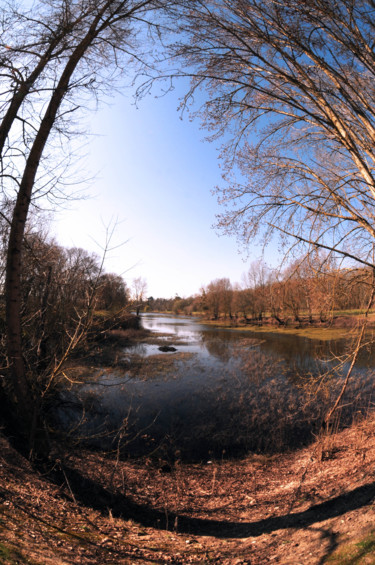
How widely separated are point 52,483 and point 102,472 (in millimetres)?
1700

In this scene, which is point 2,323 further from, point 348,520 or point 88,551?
point 348,520

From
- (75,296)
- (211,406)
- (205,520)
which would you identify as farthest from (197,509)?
(211,406)

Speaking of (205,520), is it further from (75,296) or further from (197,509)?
(75,296)

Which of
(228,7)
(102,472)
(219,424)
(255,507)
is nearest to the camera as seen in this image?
(228,7)

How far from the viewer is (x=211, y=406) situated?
12.0 metres

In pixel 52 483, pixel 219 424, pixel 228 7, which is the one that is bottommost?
pixel 219 424

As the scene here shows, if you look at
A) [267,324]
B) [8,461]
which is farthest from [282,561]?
[267,324]

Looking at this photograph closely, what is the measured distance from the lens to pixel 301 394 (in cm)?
1291

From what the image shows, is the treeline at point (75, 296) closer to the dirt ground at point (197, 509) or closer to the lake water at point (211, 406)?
the lake water at point (211, 406)

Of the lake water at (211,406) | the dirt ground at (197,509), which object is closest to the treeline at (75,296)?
the lake water at (211,406)

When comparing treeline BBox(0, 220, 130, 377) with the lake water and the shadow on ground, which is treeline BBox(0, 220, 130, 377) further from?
the shadow on ground

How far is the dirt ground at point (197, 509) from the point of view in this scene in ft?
10.8

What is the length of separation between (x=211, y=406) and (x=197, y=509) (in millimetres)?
6302

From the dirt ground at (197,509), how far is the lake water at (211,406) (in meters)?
0.92
